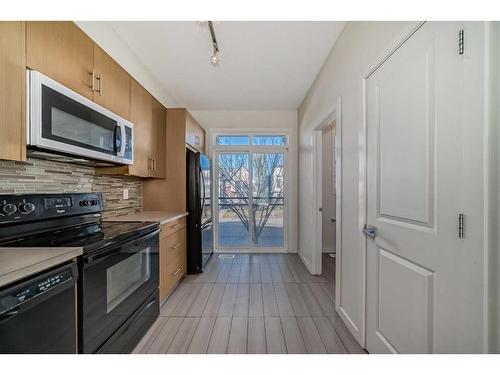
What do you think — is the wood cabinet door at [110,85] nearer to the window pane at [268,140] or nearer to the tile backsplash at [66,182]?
the tile backsplash at [66,182]

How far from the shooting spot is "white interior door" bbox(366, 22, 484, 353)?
824 millimetres

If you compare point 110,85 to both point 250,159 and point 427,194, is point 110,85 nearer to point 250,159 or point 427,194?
point 427,194

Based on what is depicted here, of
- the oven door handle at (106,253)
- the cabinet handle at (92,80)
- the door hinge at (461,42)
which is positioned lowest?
the oven door handle at (106,253)

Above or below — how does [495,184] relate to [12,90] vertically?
below

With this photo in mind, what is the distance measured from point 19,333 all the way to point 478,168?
67.6 inches

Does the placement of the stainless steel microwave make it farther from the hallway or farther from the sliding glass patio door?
the sliding glass patio door

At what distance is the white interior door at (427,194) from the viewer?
0.82 metres

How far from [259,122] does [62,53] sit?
3.12m

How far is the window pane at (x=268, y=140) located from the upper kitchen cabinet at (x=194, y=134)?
954 mm

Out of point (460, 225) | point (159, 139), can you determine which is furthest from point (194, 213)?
point (460, 225)

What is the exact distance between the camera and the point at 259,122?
4.14 m

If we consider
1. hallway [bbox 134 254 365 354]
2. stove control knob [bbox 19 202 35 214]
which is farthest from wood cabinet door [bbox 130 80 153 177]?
hallway [bbox 134 254 365 354]

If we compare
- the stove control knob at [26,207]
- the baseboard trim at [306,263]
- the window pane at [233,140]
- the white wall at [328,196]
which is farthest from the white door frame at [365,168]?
the window pane at [233,140]

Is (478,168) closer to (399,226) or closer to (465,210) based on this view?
(465,210)
